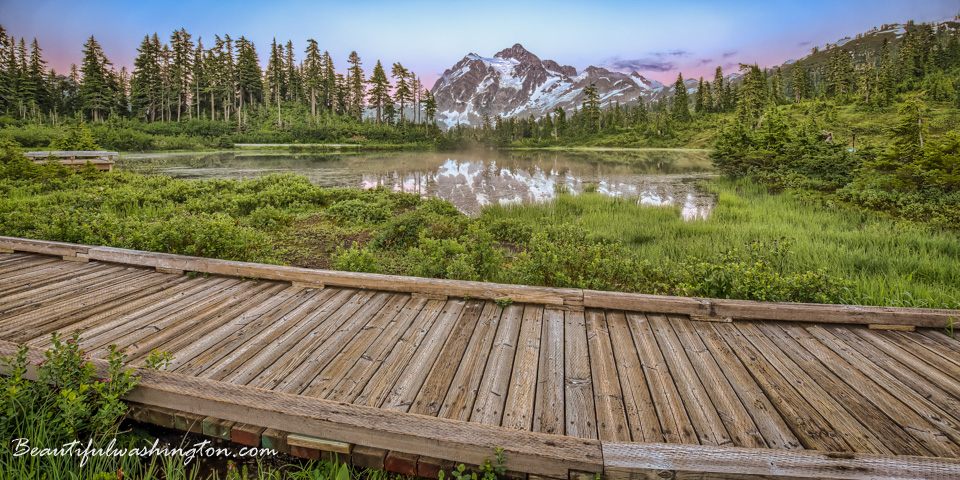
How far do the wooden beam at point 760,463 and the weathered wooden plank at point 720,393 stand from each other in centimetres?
23

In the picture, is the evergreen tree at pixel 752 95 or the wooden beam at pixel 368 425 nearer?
the wooden beam at pixel 368 425

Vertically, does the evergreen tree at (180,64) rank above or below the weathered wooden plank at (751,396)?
above

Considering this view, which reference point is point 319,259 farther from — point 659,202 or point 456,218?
point 659,202

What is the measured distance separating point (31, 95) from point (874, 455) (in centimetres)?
6551

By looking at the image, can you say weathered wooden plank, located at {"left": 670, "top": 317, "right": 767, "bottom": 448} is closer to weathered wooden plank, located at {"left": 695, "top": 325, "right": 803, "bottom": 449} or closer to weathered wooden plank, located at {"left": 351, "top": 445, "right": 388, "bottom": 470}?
weathered wooden plank, located at {"left": 695, "top": 325, "right": 803, "bottom": 449}

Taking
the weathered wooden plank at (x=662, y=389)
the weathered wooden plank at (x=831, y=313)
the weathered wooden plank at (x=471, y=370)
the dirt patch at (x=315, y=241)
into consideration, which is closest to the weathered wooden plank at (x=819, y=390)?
the weathered wooden plank at (x=831, y=313)

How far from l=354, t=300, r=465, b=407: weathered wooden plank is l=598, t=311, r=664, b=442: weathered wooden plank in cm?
129

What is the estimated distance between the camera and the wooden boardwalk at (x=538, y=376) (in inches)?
80.4

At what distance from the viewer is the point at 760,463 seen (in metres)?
1.90

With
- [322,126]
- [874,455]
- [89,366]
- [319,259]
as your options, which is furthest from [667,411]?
[322,126]

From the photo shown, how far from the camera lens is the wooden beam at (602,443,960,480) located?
6.09 feet

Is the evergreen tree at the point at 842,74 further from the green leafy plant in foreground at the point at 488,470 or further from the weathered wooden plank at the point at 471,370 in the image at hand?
the green leafy plant in foreground at the point at 488,470

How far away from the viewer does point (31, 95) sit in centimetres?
4303

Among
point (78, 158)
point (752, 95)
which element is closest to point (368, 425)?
point (78, 158)
